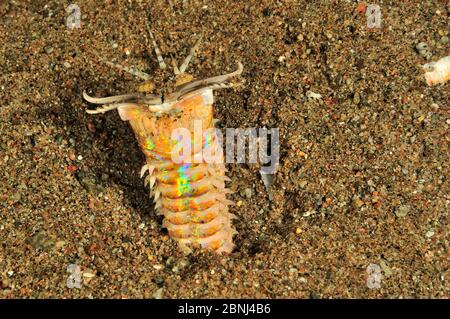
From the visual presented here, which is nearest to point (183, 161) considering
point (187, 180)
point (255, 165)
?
point (187, 180)

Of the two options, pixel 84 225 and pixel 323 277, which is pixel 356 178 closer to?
pixel 323 277

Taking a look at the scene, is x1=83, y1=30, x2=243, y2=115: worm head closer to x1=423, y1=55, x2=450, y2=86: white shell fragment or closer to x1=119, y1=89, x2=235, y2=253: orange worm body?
x1=119, y1=89, x2=235, y2=253: orange worm body

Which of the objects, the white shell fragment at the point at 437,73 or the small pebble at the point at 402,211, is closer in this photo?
the small pebble at the point at 402,211

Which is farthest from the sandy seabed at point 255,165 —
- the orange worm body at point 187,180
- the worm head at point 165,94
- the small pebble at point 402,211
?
the worm head at point 165,94

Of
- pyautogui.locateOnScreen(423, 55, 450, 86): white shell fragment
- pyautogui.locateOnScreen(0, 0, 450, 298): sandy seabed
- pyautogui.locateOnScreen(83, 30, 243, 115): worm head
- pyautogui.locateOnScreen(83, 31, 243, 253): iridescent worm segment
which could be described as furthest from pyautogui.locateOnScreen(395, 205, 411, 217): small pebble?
pyautogui.locateOnScreen(83, 30, 243, 115): worm head

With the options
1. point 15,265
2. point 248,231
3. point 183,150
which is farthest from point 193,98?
point 15,265

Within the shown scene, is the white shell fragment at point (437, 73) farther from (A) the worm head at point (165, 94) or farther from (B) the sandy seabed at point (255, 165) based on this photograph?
(A) the worm head at point (165, 94)

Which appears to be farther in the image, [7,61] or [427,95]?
[7,61]

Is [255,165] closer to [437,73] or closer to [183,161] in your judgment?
[183,161]
